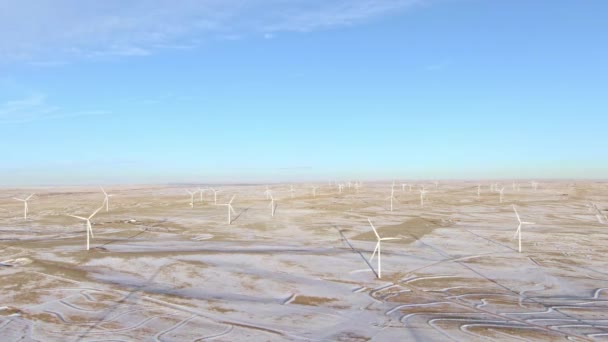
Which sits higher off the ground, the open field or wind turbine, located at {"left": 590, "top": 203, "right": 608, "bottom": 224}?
wind turbine, located at {"left": 590, "top": 203, "right": 608, "bottom": 224}

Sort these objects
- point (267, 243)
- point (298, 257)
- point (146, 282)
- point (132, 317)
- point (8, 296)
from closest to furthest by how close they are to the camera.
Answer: point (132, 317) → point (8, 296) → point (146, 282) → point (298, 257) → point (267, 243)

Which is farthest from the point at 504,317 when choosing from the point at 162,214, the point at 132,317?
the point at 162,214

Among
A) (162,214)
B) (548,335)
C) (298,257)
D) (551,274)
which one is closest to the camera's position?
(548,335)

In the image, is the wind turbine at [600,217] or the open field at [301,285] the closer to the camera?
the open field at [301,285]

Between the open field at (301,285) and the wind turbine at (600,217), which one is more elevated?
the wind turbine at (600,217)

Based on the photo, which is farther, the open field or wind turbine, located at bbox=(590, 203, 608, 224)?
wind turbine, located at bbox=(590, 203, 608, 224)

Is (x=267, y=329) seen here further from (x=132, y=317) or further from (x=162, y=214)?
(x=162, y=214)

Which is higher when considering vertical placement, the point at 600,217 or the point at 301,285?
the point at 600,217

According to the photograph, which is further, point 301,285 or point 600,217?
point 600,217
